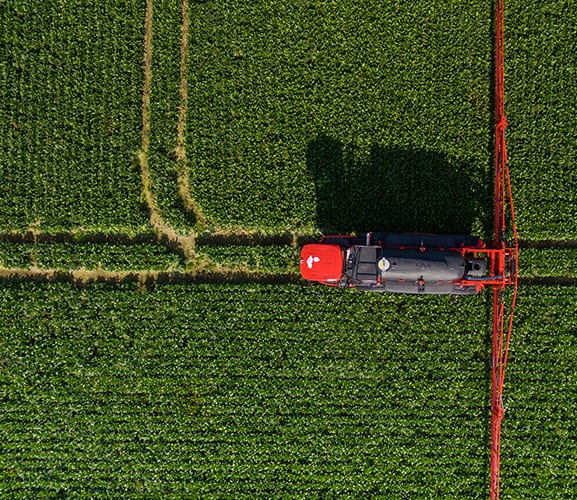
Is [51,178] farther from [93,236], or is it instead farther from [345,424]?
[345,424]

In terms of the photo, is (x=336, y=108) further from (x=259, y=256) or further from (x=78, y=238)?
(x=78, y=238)

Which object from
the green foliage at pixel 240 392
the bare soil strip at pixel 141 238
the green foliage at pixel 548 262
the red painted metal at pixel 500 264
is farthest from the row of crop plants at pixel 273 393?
the bare soil strip at pixel 141 238

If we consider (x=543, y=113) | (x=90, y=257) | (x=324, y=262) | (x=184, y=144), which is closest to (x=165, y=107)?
(x=184, y=144)

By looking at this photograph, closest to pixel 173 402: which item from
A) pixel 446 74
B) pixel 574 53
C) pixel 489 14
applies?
pixel 446 74

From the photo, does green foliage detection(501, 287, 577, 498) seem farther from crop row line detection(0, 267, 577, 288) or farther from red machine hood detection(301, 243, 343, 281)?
crop row line detection(0, 267, 577, 288)

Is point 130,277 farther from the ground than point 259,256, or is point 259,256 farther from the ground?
point 259,256

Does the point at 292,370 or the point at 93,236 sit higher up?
A: the point at 93,236

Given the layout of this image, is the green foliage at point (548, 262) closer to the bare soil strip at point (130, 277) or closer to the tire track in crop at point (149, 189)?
the bare soil strip at point (130, 277)
